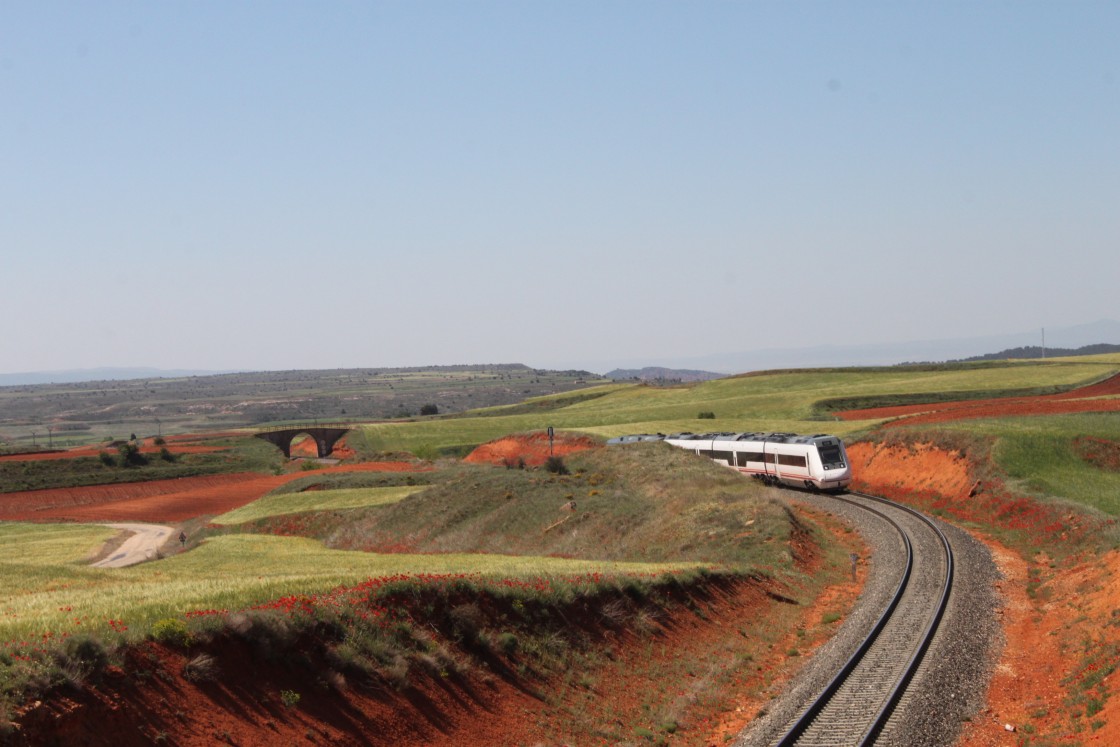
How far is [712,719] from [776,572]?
1310 centimetres

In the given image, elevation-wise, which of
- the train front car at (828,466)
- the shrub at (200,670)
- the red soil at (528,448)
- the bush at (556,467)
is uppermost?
the shrub at (200,670)

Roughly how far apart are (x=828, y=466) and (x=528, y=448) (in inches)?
1813

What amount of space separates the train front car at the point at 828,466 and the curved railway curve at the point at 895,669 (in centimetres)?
1829

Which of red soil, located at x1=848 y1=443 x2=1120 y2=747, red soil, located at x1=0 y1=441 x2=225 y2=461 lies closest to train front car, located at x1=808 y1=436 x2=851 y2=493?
red soil, located at x1=848 y1=443 x2=1120 y2=747

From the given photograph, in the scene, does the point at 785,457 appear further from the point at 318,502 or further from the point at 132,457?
the point at 132,457

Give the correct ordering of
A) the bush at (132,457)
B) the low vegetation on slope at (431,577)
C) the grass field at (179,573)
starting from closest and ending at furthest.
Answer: the low vegetation on slope at (431,577)
the grass field at (179,573)
the bush at (132,457)

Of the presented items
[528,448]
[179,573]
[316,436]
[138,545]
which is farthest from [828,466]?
[316,436]

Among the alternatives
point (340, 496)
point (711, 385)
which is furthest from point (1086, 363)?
point (340, 496)

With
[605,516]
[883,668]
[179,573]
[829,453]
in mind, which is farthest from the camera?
[829,453]

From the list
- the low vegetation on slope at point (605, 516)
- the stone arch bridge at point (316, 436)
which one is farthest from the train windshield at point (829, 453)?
the stone arch bridge at point (316, 436)

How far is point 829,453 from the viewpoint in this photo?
5012 cm

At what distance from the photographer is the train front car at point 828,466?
162 ft

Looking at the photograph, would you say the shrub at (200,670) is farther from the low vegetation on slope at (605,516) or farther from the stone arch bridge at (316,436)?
the stone arch bridge at (316,436)

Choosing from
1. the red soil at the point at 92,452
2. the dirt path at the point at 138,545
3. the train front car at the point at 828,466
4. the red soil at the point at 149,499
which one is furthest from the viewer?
the red soil at the point at 92,452
